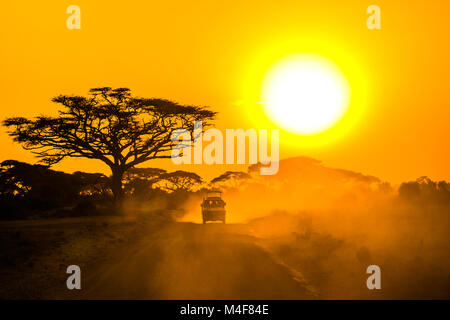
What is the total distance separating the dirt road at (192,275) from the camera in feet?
48.0

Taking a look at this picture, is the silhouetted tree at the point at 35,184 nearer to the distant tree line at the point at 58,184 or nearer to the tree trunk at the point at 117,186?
the distant tree line at the point at 58,184

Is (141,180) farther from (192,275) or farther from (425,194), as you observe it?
(192,275)

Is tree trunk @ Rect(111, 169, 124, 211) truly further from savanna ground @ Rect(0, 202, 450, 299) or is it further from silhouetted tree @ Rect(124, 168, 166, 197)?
savanna ground @ Rect(0, 202, 450, 299)

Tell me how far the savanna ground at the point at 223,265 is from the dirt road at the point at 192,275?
3 centimetres

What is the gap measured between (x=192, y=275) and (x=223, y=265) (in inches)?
80.8

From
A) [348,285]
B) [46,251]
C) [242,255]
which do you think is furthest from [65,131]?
[348,285]

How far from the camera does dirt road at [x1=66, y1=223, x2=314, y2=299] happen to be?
14.6 m

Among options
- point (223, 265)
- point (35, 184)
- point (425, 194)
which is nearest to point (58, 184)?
point (35, 184)

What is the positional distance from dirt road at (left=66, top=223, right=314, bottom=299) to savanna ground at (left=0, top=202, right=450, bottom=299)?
3 centimetres

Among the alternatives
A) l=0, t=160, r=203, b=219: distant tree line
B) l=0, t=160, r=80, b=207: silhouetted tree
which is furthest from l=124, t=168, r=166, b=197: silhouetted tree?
l=0, t=160, r=80, b=207: silhouetted tree

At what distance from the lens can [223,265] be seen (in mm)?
19188

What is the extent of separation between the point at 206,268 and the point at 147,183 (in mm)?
61949

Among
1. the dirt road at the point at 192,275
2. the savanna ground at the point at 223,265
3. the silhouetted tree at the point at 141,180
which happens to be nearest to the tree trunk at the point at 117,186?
the silhouetted tree at the point at 141,180
